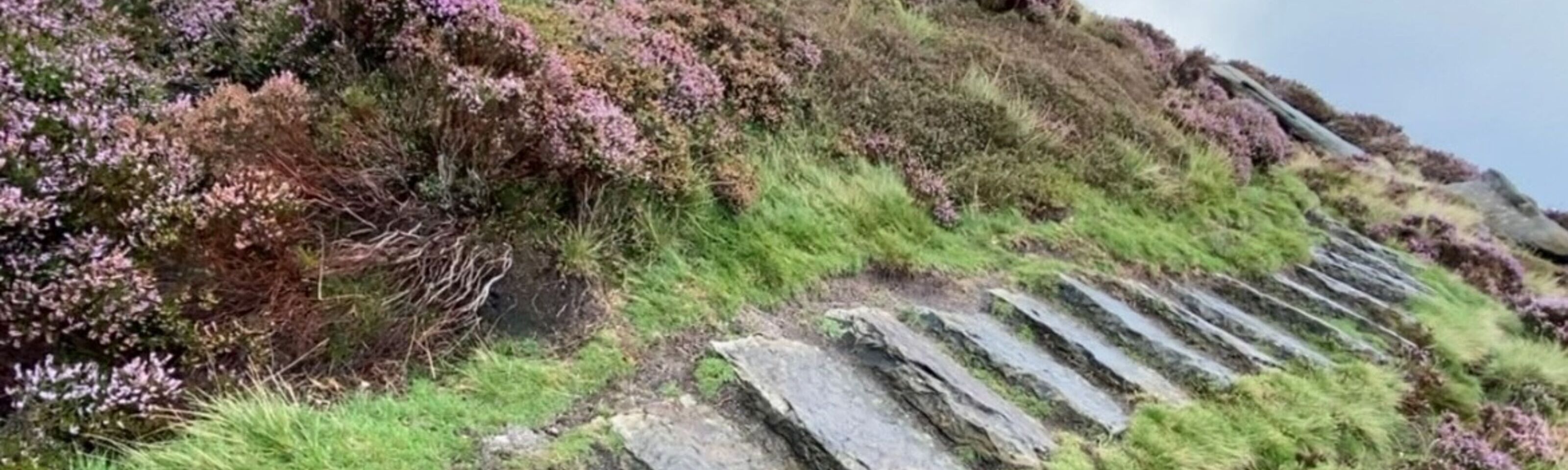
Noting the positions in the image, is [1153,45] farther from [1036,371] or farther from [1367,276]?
[1036,371]

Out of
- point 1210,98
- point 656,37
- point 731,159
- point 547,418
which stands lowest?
point 547,418

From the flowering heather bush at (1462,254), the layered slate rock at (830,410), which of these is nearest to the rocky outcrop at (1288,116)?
the flowering heather bush at (1462,254)

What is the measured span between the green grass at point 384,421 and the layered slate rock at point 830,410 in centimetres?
67

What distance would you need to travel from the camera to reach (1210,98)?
14.5 meters

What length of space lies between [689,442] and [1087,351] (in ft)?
9.28

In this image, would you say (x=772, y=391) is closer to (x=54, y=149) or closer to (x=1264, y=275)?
(x=54, y=149)

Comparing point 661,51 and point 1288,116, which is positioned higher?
point 1288,116

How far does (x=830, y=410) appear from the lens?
13.9ft

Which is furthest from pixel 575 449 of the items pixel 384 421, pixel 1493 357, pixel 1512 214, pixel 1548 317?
pixel 1512 214

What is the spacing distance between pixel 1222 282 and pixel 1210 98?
735 centimetres

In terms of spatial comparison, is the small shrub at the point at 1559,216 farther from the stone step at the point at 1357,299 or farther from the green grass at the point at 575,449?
the green grass at the point at 575,449

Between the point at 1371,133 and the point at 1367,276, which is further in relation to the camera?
the point at 1371,133

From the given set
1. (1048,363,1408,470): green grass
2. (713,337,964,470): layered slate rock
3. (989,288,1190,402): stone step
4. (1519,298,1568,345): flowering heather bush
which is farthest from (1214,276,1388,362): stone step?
(713,337,964,470): layered slate rock

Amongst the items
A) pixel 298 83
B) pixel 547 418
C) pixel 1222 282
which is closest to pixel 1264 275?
pixel 1222 282
